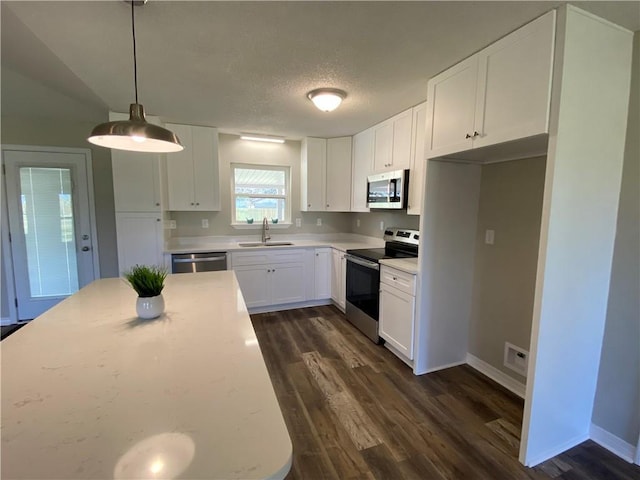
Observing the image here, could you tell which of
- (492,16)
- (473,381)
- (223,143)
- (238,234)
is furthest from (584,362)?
(223,143)

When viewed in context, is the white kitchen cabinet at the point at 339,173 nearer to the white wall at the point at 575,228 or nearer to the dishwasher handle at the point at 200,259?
the dishwasher handle at the point at 200,259

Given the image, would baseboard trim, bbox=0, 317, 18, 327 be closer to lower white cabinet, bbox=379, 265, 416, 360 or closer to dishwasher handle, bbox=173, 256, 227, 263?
dishwasher handle, bbox=173, 256, 227, 263

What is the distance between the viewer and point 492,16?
1543mm

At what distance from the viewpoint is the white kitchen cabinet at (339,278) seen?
12.4ft

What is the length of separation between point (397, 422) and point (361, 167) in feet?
9.37

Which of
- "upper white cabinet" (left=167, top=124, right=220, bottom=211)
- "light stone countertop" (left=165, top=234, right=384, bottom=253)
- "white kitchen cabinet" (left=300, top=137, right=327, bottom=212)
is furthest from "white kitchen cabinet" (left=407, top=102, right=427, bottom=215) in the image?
"upper white cabinet" (left=167, top=124, right=220, bottom=211)

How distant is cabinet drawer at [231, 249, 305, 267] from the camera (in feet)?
12.0

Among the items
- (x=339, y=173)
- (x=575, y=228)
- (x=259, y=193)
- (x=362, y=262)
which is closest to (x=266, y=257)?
(x=259, y=193)

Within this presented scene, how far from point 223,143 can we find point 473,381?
12.8 feet

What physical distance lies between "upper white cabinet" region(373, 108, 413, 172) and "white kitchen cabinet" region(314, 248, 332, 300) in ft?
4.27

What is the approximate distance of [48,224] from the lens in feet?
11.5

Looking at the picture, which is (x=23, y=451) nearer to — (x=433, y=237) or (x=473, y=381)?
(x=433, y=237)

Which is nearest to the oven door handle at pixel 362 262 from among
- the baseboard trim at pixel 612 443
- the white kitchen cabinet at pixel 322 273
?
the white kitchen cabinet at pixel 322 273

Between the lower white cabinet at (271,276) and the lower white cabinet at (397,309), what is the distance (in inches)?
52.9
